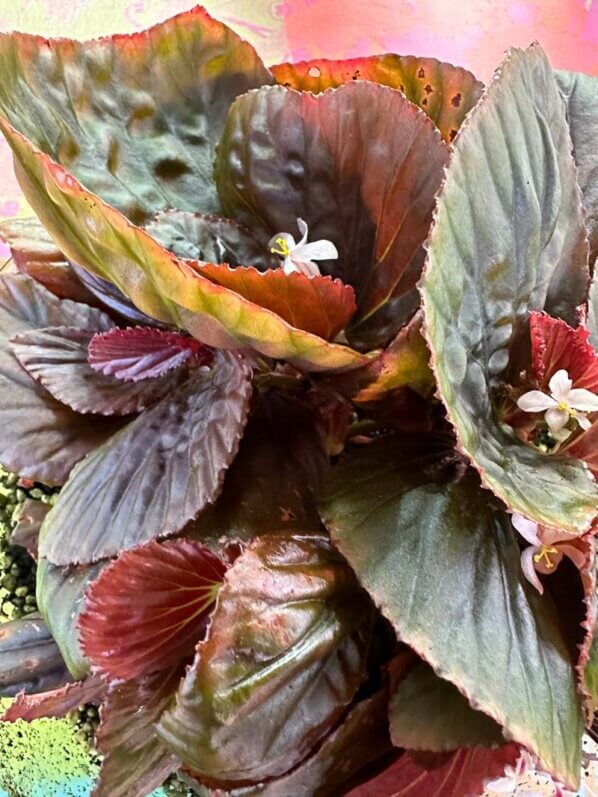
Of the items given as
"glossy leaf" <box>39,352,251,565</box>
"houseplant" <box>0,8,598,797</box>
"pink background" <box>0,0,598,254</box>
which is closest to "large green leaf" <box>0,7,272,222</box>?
"houseplant" <box>0,8,598,797</box>

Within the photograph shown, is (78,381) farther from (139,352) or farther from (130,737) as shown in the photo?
(130,737)

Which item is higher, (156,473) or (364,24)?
(364,24)

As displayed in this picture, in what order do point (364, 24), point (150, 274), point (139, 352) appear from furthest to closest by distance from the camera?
point (364, 24), point (139, 352), point (150, 274)

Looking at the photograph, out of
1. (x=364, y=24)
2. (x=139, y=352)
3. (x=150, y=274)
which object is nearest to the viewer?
(x=150, y=274)

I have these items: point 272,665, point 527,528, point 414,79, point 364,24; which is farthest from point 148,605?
point 364,24

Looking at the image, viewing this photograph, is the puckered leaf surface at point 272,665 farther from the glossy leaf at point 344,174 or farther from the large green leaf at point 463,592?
the glossy leaf at point 344,174

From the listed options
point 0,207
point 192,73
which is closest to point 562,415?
point 192,73

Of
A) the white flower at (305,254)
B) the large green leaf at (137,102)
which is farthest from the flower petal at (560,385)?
the large green leaf at (137,102)
